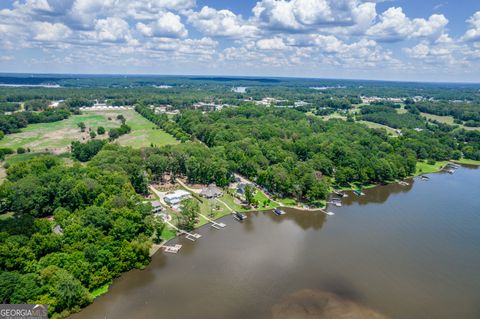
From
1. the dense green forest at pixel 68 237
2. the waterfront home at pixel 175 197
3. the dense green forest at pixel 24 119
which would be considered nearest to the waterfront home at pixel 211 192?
the waterfront home at pixel 175 197

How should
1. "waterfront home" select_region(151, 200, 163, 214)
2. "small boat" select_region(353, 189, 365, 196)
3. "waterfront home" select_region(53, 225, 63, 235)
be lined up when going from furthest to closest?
1. "small boat" select_region(353, 189, 365, 196)
2. "waterfront home" select_region(151, 200, 163, 214)
3. "waterfront home" select_region(53, 225, 63, 235)

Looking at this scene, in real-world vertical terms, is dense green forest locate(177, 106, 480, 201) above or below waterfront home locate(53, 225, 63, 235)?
above

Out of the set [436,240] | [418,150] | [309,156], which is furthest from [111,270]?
[418,150]

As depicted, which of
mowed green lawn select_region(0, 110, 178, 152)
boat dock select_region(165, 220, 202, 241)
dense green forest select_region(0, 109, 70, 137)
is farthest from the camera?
dense green forest select_region(0, 109, 70, 137)

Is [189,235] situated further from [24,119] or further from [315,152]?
[24,119]

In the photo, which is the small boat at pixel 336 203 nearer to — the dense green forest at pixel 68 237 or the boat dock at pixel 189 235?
the boat dock at pixel 189 235

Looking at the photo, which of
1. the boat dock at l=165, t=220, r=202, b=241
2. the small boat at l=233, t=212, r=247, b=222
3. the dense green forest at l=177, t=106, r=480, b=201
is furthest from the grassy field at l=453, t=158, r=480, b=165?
the boat dock at l=165, t=220, r=202, b=241

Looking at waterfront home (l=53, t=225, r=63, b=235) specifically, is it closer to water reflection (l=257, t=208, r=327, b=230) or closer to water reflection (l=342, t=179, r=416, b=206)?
water reflection (l=257, t=208, r=327, b=230)
